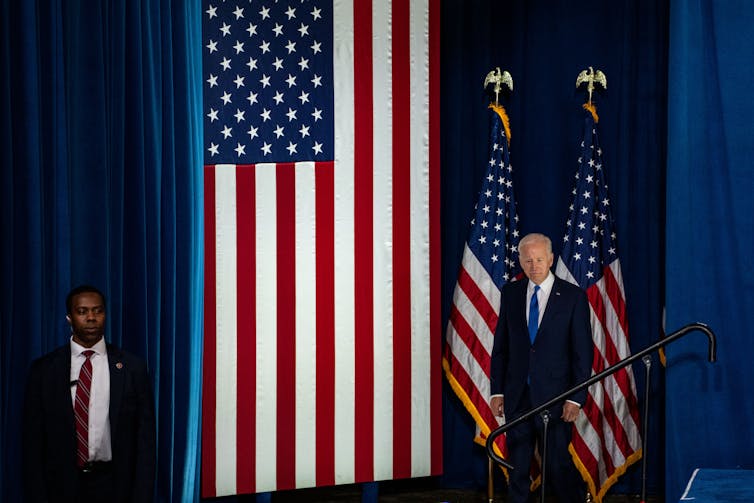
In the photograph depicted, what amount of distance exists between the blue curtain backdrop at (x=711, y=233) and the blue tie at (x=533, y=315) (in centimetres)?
76

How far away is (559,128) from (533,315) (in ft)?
5.56

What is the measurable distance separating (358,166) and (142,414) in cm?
234

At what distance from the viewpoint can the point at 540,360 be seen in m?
5.24

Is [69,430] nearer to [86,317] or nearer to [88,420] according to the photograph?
[88,420]

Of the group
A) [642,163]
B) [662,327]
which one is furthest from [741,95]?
[662,327]

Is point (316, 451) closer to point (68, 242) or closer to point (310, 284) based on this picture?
point (310, 284)

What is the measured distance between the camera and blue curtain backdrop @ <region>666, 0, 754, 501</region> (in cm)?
544

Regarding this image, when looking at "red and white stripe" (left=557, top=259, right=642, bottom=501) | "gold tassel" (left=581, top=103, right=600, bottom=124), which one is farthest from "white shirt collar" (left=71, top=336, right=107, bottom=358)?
"gold tassel" (left=581, top=103, right=600, bottom=124)

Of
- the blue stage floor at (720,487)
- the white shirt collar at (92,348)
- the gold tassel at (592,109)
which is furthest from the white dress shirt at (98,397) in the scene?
the gold tassel at (592,109)

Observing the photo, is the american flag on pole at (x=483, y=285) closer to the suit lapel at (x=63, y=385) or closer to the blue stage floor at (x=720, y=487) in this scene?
the blue stage floor at (x=720, y=487)

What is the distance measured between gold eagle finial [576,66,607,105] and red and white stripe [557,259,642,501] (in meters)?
1.15

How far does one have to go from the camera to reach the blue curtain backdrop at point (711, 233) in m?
5.44

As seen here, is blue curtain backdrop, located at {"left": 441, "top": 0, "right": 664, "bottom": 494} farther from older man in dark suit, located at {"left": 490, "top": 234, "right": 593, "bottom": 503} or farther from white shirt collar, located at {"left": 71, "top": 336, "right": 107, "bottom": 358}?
white shirt collar, located at {"left": 71, "top": 336, "right": 107, "bottom": 358}

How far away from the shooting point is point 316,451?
611 cm
